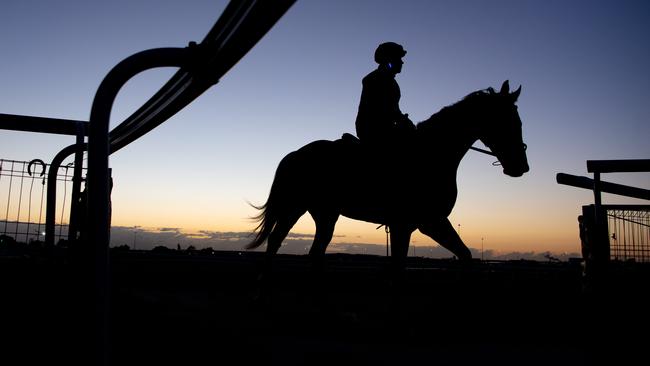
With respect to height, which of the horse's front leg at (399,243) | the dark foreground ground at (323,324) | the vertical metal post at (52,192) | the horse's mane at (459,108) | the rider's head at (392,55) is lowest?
the dark foreground ground at (323,324)

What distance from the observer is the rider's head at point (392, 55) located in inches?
279

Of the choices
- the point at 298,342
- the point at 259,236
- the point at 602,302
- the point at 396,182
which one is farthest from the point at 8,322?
the point at 602,302

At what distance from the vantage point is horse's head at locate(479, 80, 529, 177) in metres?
6.46

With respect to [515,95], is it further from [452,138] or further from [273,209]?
[273,209]

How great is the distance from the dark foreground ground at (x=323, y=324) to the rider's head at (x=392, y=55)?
297 centimetres

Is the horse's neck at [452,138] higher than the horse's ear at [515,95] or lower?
lower

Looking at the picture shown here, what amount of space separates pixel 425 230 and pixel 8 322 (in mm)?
4805

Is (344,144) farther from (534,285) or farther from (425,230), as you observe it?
(534,285)

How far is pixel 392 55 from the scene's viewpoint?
23.3ft

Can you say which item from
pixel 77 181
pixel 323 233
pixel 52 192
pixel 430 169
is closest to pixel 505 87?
pixel 430 169

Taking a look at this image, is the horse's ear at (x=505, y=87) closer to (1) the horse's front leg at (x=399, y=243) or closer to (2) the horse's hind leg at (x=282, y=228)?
(1) the horse's front leg at (x=399, y=243)

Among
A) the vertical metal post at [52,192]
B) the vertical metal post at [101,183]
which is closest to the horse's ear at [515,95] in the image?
the vertical metal post at [101,183]

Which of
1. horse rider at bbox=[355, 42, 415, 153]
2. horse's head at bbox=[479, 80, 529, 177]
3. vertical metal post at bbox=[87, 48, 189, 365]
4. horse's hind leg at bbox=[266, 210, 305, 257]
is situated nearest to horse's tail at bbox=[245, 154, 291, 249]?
horse's hind leg at bbox=[266, 210, 305, 257]

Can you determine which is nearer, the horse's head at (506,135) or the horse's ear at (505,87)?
the horse's head at (506,135)
